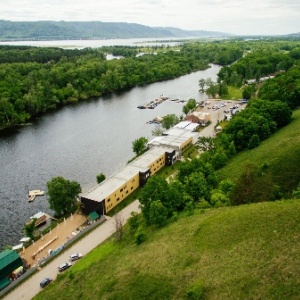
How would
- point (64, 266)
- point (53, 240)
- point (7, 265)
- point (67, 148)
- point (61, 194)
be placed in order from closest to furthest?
1. point (7, 265)
2. point (64, 266)
3. point (53, 240)
4. point (61, 194)
5. point (67, 148)

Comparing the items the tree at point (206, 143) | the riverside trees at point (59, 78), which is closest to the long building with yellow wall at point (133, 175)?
the tree at point (206, 143)

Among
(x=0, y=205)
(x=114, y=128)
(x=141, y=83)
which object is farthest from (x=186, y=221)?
(x=141, y=83)

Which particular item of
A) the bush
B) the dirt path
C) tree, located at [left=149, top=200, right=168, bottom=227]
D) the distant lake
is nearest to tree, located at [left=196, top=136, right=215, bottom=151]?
the distant lake

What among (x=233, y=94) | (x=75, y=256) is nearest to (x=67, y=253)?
(x=75, y=256)

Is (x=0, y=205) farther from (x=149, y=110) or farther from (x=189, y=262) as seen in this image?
(x=149, y=110)

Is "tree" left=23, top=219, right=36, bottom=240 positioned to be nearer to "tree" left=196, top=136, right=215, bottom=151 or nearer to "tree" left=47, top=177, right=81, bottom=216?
"tree" left=47, top=177, right=81, bottom=216

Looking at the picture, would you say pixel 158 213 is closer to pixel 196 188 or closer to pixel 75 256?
pixel 196 188

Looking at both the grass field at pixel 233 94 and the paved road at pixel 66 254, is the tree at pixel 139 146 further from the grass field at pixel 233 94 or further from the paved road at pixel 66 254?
the grass field at pixel 233 94
